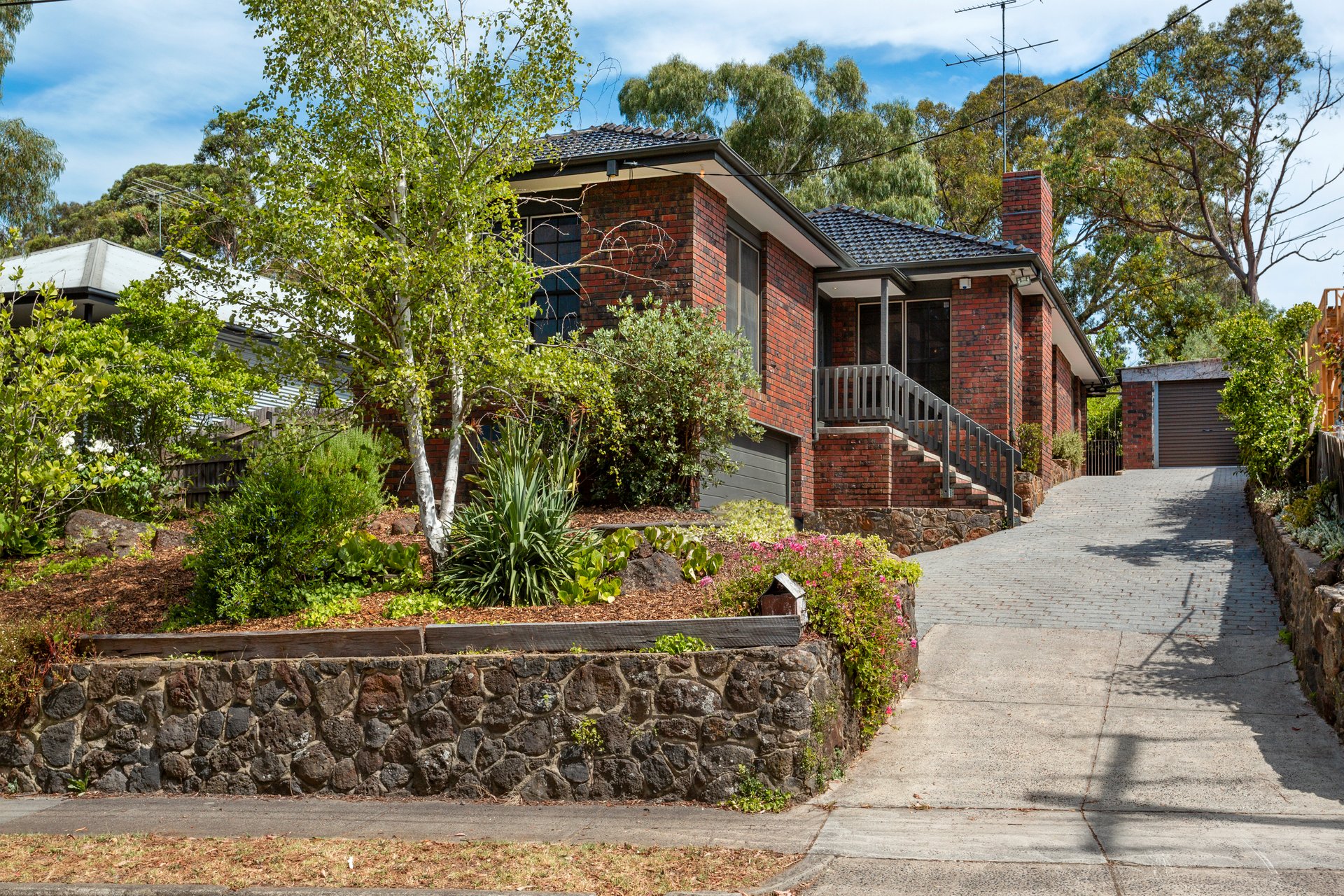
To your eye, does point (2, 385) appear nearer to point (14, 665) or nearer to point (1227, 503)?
point (14, 665)

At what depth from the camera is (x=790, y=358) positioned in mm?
16672

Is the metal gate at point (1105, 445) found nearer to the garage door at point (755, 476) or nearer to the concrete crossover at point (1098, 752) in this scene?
the garage door at point (755, 476)

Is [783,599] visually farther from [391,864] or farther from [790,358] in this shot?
[790,358]

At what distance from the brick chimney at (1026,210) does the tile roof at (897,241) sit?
5.91ft

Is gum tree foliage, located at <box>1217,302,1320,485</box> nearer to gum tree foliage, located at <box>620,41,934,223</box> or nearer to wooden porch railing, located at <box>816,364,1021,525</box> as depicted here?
wooden porch railing, located at <box>816,364,1021,525</box>

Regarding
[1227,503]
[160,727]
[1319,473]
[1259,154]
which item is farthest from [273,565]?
[1259,154]

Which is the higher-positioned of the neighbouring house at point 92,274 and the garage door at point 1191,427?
the neighbouring house at point 92,274

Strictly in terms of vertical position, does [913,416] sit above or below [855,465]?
above

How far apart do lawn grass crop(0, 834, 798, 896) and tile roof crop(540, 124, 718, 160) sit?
8.53 meters

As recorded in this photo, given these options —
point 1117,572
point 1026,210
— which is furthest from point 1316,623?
point 1026,210

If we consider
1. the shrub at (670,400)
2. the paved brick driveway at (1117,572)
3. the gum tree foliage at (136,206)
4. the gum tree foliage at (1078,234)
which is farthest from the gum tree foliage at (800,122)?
the shrub at (670,400)

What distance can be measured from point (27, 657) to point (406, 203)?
448cm

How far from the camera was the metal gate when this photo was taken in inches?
1175

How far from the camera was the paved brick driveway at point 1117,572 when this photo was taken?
10859 millimetres
